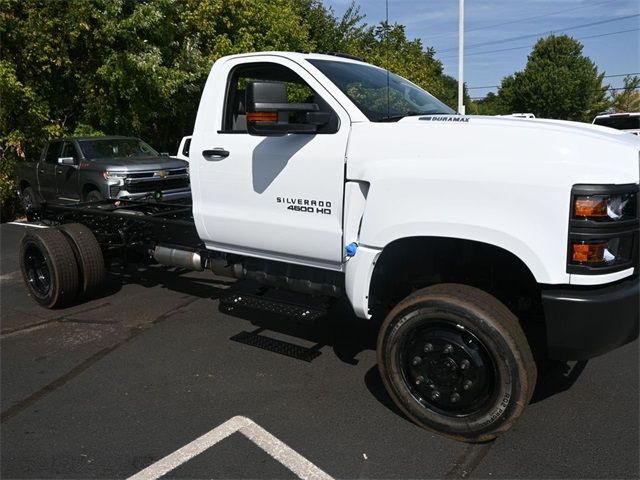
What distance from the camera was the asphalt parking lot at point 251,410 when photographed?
3.07 metres

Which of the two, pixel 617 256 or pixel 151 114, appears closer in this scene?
pixel 617 256

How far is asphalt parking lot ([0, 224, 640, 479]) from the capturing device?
121 inches

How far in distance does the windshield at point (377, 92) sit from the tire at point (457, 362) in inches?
53.2

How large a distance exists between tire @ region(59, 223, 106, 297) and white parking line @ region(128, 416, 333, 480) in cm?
293

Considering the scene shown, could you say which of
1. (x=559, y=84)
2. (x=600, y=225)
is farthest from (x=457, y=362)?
(x=559, y=84)

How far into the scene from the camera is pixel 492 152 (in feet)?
9.81

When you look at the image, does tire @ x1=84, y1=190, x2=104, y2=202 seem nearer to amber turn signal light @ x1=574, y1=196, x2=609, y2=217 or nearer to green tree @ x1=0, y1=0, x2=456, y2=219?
green tree @ x1=0, y1=0, x2=456, y2=219

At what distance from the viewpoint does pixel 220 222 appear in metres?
4.41

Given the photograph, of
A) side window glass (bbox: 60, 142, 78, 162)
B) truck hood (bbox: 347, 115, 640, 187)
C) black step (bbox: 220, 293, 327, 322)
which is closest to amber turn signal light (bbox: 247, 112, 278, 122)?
truck hood (bbox: 347, 115, 640, 187)

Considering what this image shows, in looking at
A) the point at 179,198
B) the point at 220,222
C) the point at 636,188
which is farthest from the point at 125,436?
the point at 179,198

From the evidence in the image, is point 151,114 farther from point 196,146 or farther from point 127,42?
point 196,146

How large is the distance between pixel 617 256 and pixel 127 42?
42.0ft

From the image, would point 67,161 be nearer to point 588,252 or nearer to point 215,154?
point 215,154

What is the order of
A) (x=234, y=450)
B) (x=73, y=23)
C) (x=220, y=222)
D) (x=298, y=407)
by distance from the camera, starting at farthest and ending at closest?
(x=73, y=23), (x=220, y=222), (x=298, y=407), (x=234, y=450)
